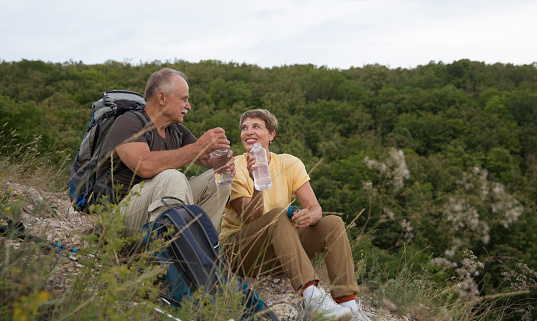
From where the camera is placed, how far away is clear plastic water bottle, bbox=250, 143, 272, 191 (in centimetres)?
313

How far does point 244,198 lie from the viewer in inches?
123

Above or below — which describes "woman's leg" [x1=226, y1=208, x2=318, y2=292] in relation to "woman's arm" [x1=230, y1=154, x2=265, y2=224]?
below

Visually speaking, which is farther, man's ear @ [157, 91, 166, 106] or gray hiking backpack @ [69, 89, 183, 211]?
man's ear @ [157, 91, 166, 106]

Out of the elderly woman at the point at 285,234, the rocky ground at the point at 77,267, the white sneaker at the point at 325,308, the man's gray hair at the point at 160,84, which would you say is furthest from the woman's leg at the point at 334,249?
the man's gray hair at the point at 160,84

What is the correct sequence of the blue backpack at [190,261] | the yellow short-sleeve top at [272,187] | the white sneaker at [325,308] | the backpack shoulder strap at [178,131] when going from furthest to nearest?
the backpack shoulder strap at [178,131] → the yellow short-sleeve top at [272,187] → the white sneaker at [325,308] → the blue backpack at [190,261]

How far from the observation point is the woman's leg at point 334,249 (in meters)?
2.77

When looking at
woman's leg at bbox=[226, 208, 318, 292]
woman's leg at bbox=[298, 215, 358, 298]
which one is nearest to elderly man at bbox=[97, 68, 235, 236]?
woman's leg at bbox=[226, 208, 318, 292]

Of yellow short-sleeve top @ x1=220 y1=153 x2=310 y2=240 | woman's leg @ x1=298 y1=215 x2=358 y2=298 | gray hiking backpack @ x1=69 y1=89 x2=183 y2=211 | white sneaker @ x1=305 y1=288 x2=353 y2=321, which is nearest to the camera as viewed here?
white sneaker @ x1=305 y1=288 x2=353 y2=321

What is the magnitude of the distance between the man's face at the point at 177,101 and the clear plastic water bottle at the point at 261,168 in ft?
1.82

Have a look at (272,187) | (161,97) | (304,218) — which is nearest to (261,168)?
(272,187)

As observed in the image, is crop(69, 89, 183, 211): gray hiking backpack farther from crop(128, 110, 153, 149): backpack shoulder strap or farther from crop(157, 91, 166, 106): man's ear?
crop(157, 91, 166, 106): man's ear

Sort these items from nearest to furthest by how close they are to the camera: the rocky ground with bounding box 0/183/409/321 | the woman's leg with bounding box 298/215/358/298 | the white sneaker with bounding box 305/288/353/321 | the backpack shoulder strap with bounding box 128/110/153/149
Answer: the white sneaker with bounding box 305/288/353/321 < the rocky ground with bounding box 0/183/409/321 < the woman's leg with bounding box 298/215/358/298 < the backpack shoulder strap with bounding box 128/110/153/149

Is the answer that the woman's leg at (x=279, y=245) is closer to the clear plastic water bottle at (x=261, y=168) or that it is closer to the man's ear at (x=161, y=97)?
the clear plastic water bottle at (x=261, y=168)

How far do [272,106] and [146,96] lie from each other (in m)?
40.2
